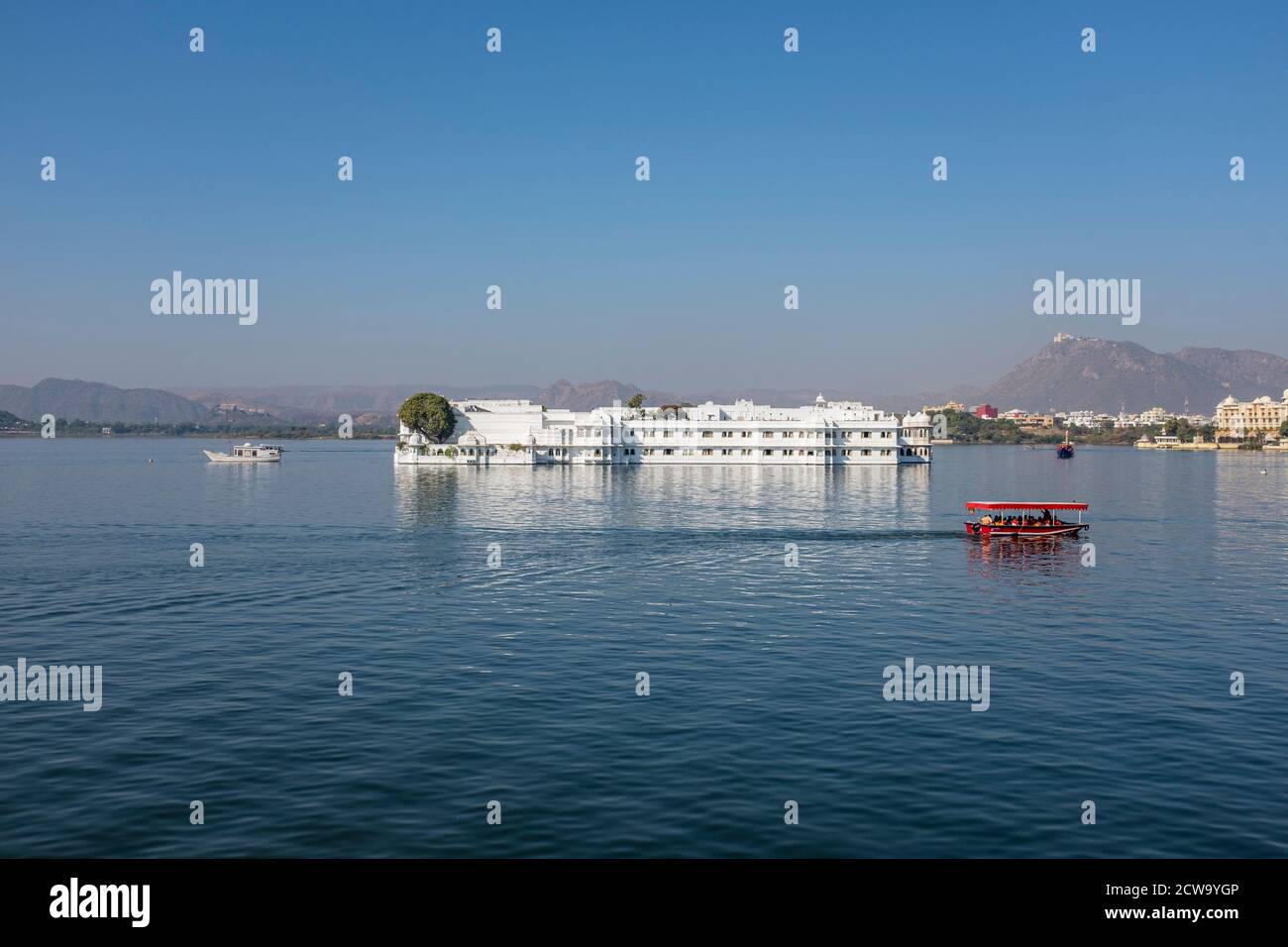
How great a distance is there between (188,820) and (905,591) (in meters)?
36.7

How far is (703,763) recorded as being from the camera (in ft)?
77.2

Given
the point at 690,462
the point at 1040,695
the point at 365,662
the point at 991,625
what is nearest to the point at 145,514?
the point at 365,662

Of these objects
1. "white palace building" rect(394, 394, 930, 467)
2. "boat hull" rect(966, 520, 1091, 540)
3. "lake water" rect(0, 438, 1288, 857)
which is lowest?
"lake water" rect(0, 438, 1288, 857)

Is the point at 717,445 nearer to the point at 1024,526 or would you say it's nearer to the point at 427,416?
the point at 427,416

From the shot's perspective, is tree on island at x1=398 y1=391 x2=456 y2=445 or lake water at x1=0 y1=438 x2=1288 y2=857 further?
tree on island at x1=398 y1=391 x2=456 y2=445

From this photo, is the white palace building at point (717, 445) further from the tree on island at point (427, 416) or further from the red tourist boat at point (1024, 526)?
the red tourist boat at point (1024, 526)

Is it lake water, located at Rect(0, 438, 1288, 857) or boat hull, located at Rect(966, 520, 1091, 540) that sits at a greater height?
boat hull, located at Rect(966, 520, 1091, 540)

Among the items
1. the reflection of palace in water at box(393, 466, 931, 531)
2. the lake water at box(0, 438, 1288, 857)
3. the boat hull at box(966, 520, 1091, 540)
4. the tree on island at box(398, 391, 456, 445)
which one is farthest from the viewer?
the tree on island at box(398, 391, 456, 445)

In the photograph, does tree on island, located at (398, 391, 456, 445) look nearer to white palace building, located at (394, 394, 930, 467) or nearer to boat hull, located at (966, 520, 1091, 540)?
white palace building, located at (394, 394, 930, 467)

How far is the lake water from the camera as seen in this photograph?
19875 mm

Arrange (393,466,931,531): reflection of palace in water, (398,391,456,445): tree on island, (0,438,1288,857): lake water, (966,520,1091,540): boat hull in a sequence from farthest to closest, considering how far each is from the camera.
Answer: (398,391,456,445): tree on island < (393,466,931,531): reflection of palace in water < (966,520,1091,540): boat hull < (0,438,1288,857): lake water

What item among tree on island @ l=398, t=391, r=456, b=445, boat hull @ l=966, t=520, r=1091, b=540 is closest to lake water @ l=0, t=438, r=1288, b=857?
boat hull @ l=966, t=520, r=1091, b=540

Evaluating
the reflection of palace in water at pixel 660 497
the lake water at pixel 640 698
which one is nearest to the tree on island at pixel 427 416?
the reflection of palace in water at pixel 660 497
